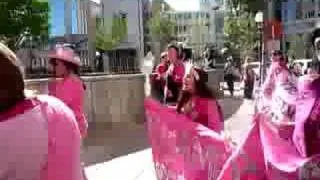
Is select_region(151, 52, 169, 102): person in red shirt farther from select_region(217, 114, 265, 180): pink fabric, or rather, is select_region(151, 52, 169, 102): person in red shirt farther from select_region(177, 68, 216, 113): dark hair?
select_region(217, 114, 265, 180): pink fabric

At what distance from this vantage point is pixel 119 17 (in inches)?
Result: 3086

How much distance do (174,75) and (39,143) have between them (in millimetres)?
6866

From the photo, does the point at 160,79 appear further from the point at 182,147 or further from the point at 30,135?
the point at 30,135

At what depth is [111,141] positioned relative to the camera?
12.4 meters

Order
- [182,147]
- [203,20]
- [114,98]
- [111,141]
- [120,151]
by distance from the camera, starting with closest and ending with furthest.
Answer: [182,147], [120,151], [111,141], [114,98], [203,20]

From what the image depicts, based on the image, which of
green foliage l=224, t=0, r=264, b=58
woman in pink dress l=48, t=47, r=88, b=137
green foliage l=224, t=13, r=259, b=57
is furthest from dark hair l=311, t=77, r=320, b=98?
green foliage l=224, t=13, r=259, b=57

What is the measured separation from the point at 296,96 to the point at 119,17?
74.7 m

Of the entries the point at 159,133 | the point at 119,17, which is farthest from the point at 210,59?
the point at 119,17

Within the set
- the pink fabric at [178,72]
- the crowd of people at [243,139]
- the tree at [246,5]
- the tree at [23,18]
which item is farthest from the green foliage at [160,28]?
the crowd of people at [243,139]

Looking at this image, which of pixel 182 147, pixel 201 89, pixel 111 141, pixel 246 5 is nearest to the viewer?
pixel 201 89

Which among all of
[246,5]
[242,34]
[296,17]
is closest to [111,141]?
[246,5]

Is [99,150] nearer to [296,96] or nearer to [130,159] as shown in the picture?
[130,159]

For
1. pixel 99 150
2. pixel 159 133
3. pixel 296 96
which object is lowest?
pixel 99 150

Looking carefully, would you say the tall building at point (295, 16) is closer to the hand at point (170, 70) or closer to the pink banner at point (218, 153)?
the hand at point (170, 70)
